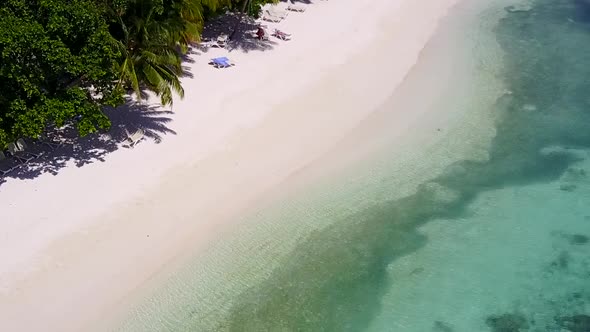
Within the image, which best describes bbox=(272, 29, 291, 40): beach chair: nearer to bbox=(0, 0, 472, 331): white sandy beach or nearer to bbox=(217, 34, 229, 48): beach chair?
bbox=(0, 0, 472, 331): white sandy beach

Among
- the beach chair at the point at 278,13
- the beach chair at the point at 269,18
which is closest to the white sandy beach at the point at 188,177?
the beach chair at the point at 269,18

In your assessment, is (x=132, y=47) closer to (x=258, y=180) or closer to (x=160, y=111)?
(x=160, y=111)

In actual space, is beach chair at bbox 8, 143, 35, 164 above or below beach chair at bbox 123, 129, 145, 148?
above

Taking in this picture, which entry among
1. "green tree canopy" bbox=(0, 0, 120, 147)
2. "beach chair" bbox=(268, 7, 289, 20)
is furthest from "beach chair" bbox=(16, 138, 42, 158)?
"beach chair" bbox=(268, 7, 289, 20)

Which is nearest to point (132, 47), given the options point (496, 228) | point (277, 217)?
point (277, 217)

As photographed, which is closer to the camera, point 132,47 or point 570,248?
point 570,248

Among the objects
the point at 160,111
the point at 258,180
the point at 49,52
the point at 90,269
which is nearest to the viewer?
the point at 90,269
